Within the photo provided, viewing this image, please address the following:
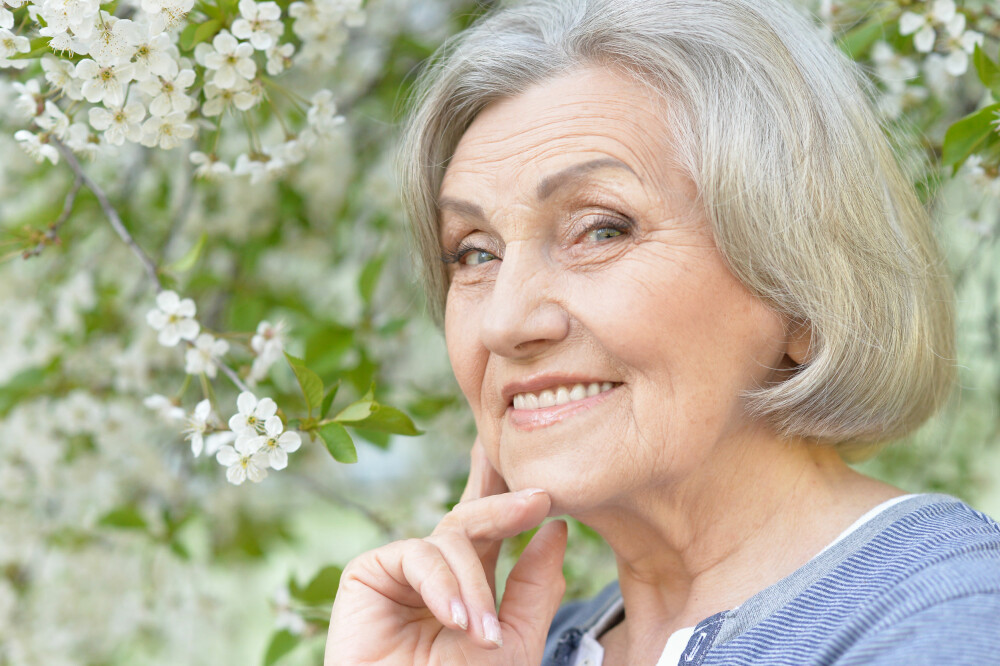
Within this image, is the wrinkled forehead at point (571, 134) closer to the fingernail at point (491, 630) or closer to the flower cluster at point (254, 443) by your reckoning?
the flower cluster at point (254, 443)

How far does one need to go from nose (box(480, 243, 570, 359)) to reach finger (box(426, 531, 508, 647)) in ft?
1.19

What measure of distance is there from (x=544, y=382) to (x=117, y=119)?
1.01m

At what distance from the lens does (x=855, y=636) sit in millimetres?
1324

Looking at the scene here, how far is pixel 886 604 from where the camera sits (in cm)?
132

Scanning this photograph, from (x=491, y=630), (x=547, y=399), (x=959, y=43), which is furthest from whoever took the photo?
(x=959, y=43)

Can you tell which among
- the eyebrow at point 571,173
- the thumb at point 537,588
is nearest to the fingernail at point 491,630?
the thumb at point 537,588

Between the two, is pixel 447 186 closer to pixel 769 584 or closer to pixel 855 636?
pixel 769 584

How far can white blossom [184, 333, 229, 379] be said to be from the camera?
6.36 ft

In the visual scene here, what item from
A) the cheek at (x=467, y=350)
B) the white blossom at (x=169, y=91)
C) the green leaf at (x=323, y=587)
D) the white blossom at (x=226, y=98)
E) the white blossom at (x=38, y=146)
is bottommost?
the green leaf at (x=323, y=587)

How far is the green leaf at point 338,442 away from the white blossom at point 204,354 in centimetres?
35

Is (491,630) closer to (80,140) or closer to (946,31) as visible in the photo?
(80,140)

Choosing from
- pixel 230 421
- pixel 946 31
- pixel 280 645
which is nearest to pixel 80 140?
pixel 230 421

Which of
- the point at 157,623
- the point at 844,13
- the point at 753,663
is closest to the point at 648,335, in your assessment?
the point at 753,663

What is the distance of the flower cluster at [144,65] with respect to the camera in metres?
1.66
